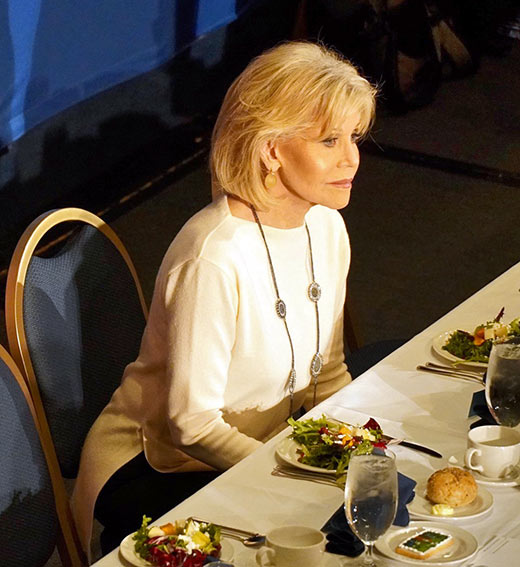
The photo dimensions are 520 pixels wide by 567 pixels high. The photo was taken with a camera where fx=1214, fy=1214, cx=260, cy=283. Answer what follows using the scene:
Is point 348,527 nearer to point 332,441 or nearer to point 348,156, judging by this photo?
point 332,441

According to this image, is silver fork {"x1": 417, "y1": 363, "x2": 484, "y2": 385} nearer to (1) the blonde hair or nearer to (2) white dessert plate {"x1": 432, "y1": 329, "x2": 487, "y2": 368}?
(2) white dessert plate {"x1": 432, "y1": 329, "x2": 487, "y2": 368}

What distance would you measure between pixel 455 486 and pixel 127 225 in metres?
3.44

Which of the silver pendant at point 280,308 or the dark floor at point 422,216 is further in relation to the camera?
the dark floor at point 422,216

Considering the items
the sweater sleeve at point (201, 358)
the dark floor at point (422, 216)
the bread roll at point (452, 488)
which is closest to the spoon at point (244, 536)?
the bread roll at point (452, 488)

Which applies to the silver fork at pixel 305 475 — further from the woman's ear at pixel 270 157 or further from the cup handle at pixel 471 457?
the woman's ear at pixel 270 157

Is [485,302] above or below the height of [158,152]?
above

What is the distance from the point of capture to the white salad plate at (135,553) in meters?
1.63

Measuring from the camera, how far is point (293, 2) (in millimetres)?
5992

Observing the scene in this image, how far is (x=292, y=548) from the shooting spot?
5.18 ft

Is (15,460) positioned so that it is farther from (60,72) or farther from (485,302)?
(60,72)

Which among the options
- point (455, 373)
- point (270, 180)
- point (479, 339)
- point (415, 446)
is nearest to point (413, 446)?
point (415, 446)

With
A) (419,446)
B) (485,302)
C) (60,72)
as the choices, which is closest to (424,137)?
(60,72)

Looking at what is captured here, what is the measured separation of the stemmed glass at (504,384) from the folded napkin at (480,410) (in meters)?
0.12

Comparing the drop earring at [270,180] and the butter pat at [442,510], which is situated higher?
the drop earring at [270,180]
